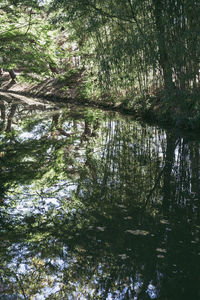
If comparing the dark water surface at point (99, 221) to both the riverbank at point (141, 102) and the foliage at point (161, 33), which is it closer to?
the riverbank at point (141, 102)

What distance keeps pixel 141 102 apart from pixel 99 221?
10989 mm

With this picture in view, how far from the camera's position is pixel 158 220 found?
4008mm

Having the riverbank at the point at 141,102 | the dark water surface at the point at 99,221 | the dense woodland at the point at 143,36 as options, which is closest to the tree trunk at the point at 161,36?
the dense woodland at the point at 143,36

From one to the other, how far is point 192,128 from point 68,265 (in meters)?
8.42

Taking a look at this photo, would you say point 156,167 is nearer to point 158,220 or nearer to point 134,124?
point 158,220

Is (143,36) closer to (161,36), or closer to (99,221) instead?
(161,36)

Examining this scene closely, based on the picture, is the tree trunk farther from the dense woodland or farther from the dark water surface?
the dark water surface

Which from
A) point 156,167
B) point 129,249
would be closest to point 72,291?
point 129,249

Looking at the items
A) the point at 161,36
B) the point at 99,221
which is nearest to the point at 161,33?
the point at 161,36

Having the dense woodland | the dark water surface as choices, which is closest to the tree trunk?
the dense woodland

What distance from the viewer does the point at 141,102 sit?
14.4m

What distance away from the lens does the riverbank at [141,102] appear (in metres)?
10.6

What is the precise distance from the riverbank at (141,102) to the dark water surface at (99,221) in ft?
9.15

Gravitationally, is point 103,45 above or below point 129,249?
above
